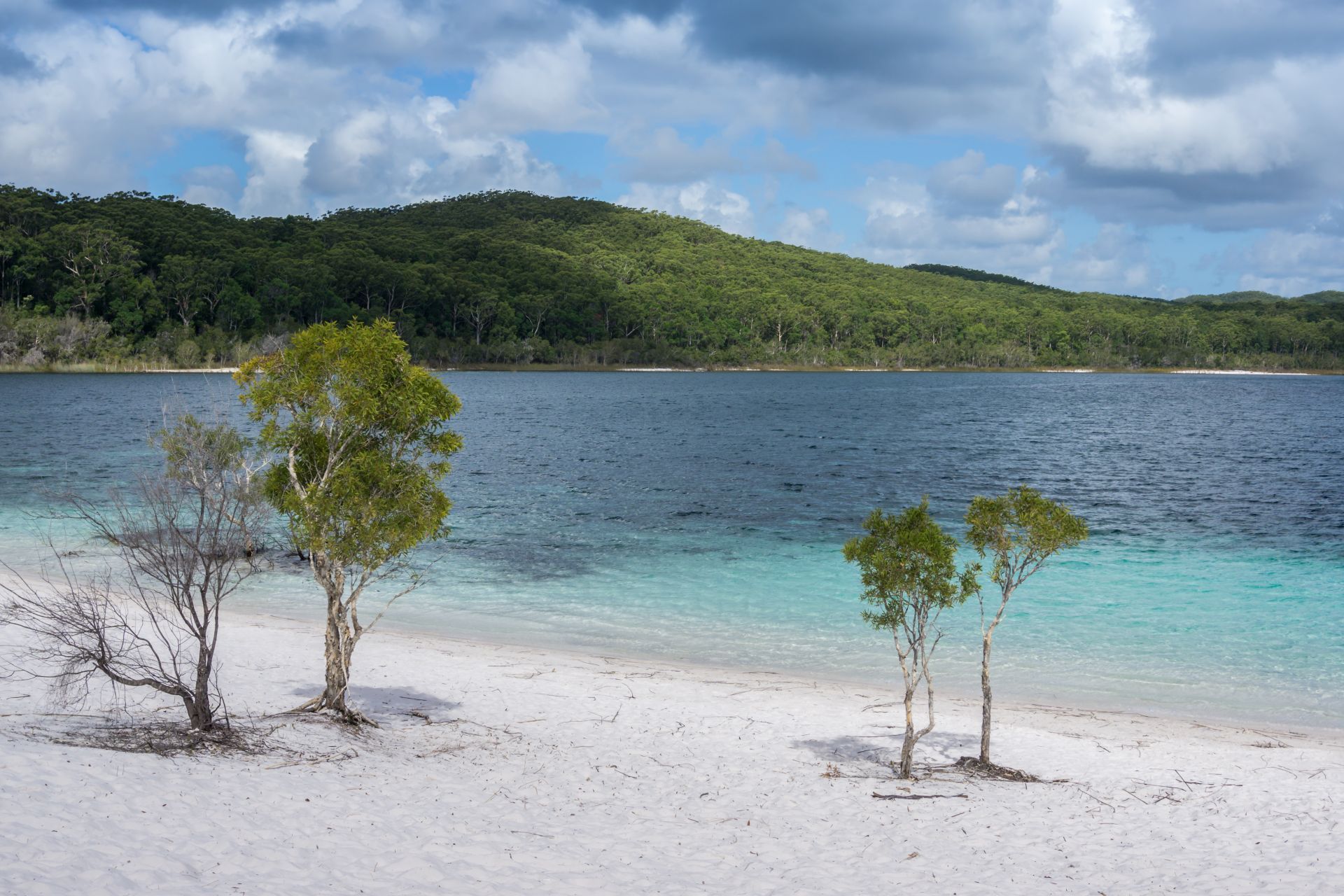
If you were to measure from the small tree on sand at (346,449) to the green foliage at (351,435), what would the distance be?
13 millimetres

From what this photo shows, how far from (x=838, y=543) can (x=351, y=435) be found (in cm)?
2038

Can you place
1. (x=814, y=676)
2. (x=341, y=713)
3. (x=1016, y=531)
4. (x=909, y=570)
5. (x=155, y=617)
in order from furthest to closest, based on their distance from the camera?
(x=814, y=676) → (x=155, y=617) → (x=341, y=713) → (x=1016, y=531) → (x=909, y=570)

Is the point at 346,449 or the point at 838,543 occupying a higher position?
the point at 346,449

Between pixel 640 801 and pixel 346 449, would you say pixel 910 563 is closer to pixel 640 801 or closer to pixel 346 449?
pixel 640 801

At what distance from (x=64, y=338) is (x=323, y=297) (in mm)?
47949

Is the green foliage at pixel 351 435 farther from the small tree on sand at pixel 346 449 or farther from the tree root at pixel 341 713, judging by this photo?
the tree root at pixel 341 713

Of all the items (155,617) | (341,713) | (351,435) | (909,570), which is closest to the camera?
(909,570)

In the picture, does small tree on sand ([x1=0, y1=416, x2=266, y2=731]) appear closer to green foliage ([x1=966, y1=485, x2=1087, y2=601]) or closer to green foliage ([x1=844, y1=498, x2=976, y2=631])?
green foliage ([x1=844, y1=498, x2=976, y2=631])

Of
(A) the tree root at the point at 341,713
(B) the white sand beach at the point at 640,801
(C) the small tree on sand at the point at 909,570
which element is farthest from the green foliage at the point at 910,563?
(A) the tree root at the point at 341,713

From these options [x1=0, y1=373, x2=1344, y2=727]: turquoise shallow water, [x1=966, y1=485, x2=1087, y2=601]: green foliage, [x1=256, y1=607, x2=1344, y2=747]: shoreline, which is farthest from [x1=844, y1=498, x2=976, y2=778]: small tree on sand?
[x1=0, y1=373, x2=1344, y2=727]: turquoise shallow water

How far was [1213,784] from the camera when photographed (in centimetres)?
1139

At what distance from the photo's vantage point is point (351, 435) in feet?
40.1

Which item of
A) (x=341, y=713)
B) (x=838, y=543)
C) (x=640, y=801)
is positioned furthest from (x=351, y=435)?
(x=838, y=543)

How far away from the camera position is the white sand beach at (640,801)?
7906 mm
